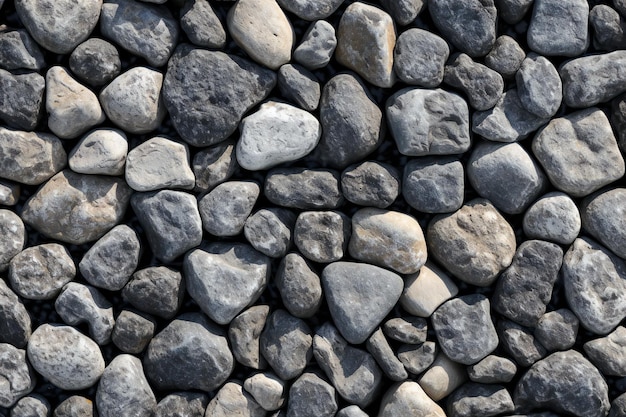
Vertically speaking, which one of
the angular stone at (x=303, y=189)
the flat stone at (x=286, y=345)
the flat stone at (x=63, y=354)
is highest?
the angular stone at (x=303, y=189)

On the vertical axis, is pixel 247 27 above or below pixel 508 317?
above

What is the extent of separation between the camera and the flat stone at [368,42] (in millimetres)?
1892

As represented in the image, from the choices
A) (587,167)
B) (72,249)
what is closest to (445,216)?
(587,167)

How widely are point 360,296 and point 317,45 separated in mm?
697

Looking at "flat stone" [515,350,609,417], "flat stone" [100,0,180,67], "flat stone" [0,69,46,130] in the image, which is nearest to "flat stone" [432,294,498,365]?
"flat stone" [515,350,609,417]

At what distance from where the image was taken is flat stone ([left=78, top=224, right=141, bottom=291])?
6.34 ft

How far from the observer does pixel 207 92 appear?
189cm

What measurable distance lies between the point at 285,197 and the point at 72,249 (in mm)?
627

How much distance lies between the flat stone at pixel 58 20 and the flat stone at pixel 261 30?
0.38m

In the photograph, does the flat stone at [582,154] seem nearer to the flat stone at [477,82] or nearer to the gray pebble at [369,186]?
the flat stone at [477,82]

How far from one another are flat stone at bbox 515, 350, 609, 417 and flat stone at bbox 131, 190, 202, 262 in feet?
3.32

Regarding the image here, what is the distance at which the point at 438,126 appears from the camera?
6.25ft

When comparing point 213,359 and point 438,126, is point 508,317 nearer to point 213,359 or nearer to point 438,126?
point 438,126

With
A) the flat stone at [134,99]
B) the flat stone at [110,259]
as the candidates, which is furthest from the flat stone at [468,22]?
the flat stone at [110,259]
